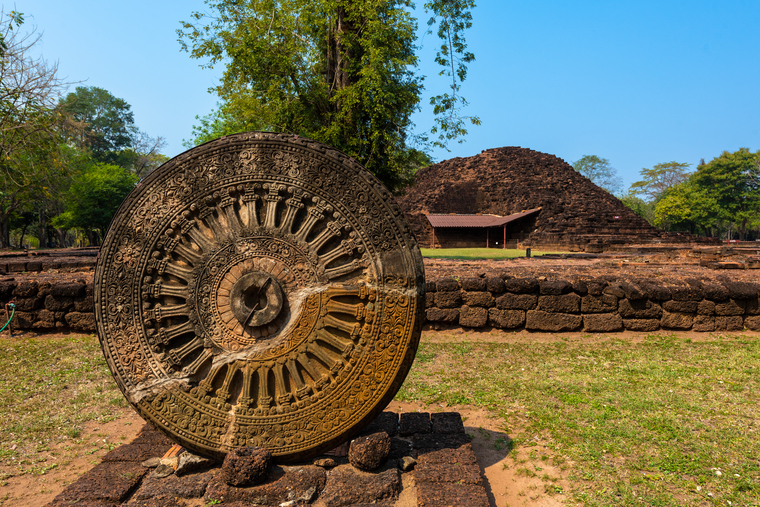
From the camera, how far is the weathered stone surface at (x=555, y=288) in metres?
7.19

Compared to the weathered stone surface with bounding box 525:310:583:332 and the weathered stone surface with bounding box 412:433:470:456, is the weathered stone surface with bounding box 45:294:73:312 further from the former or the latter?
the weathered stone surface with bounding box 525:310:583:332

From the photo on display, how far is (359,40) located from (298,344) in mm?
11805

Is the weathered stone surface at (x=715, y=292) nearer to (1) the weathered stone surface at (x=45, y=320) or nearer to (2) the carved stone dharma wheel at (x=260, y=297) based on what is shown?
(2) the carved stone dharma wheel at (x=260, y=297)

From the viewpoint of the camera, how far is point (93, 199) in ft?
117

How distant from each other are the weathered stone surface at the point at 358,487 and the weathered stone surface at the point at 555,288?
5.12 m

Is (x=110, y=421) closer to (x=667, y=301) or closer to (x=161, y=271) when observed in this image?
(x=161, y=271)

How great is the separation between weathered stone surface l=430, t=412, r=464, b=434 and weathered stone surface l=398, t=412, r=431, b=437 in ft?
0.16

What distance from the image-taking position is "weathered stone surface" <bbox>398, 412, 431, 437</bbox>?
3.38m

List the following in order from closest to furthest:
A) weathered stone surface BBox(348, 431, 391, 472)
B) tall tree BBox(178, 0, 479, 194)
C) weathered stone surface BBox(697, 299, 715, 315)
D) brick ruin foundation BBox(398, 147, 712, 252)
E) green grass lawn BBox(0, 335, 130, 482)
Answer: weathered stone surface BBox(348, 431, 391, 472)
green grass lawn BBox(0, 335, 130, 482)
weathered stone surface BBox(697, 299, 715, 315)
tall tree BBox(178, 0, 479, 194)
brick ruin foundation BBox(398, 147, 712, 252)

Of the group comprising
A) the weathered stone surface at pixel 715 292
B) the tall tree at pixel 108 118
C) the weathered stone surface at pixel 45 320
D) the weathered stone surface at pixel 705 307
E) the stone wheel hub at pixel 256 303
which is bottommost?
the weathered stone surface at pixel 45 320

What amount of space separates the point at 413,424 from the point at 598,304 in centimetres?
515

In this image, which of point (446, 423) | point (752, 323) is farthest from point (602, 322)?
point (446, 423)

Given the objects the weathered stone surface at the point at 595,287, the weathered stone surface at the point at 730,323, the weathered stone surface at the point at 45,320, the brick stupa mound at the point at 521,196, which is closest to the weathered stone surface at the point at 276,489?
the weathered stone surface at the point at 595,287

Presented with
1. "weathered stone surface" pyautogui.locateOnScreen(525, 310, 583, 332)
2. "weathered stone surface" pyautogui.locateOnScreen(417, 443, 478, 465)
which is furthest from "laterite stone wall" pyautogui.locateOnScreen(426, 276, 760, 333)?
"weathered stone surface" pyautogui.locateOnScreen(417, 443, 478, 465)
